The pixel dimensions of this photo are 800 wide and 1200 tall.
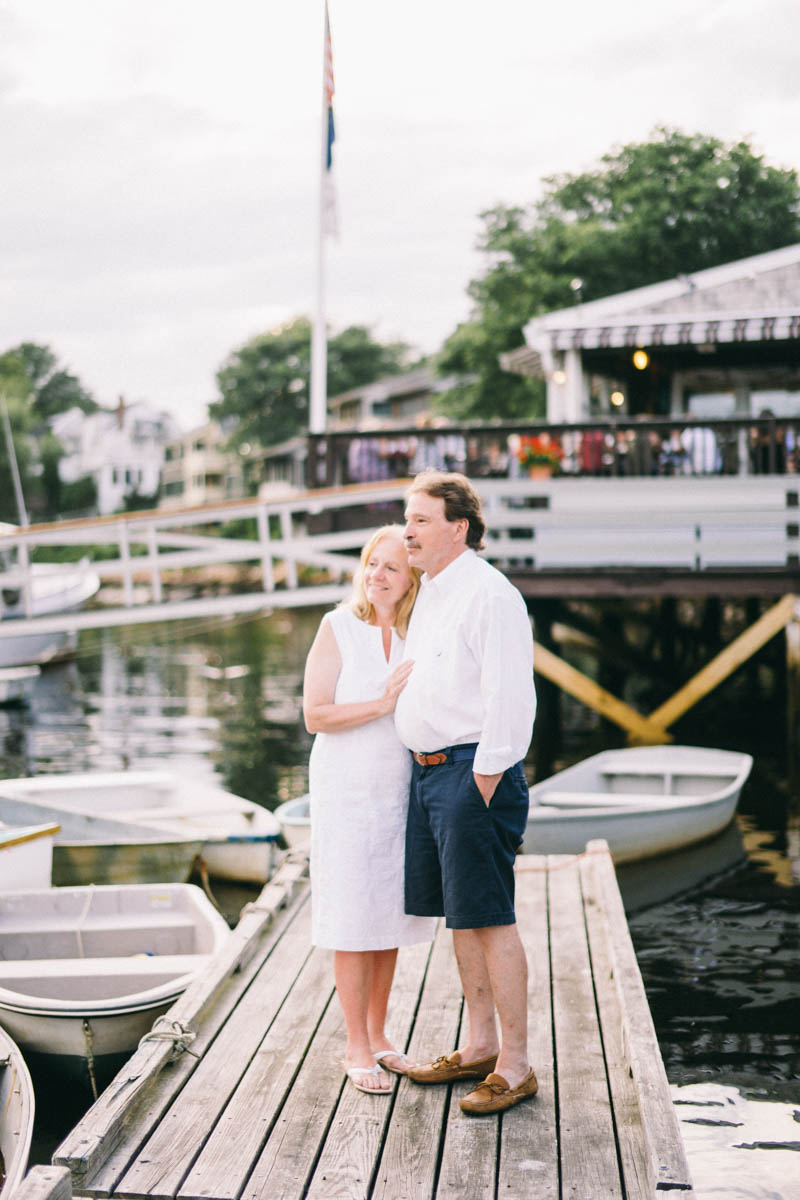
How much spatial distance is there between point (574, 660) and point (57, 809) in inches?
661

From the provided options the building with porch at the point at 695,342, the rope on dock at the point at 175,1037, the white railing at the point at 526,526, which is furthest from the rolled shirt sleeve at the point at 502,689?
the building with porch at the point at 695,342

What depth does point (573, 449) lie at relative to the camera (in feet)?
49.4

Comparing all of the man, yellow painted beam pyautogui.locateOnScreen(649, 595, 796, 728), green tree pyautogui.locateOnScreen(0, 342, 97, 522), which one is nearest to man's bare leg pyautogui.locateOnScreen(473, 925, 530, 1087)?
the man

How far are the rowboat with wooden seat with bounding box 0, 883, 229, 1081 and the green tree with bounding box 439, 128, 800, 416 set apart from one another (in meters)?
30.4

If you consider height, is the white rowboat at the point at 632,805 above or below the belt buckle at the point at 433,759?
below

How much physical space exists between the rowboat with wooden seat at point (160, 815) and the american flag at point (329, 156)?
8624 millimetres

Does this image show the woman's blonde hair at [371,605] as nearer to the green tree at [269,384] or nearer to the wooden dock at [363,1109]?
the wooden dock at [363,1109]

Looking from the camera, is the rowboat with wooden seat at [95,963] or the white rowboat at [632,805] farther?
the white rowboat at [632,805]

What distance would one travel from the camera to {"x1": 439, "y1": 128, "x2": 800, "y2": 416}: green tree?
121 feet

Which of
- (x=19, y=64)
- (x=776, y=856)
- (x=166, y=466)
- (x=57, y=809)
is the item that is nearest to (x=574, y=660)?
(x=776, y=856)

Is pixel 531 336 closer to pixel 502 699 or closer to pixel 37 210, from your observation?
pixel 502 699

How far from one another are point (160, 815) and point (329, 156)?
1003cm

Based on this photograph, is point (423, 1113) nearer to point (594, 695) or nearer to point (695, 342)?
point (594, 695)

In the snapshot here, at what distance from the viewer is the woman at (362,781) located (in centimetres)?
421
